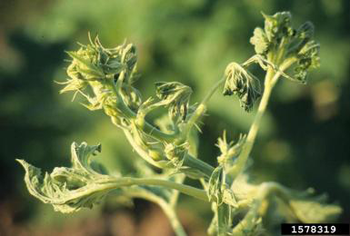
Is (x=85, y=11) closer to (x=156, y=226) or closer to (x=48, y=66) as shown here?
(x=48, y=66)

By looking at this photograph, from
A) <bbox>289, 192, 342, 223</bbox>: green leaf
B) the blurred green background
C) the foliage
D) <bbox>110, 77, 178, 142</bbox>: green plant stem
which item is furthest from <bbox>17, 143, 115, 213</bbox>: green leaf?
the blurred green background

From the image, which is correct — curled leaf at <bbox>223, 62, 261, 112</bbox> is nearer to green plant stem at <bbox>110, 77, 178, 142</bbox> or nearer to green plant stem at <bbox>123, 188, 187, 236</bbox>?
green plant stem at <bbox>110, 77, 178, 142</bbox>

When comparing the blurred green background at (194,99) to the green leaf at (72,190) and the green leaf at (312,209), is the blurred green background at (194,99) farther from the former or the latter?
the green leaf at (72,190)

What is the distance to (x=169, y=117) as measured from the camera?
139 centimetres

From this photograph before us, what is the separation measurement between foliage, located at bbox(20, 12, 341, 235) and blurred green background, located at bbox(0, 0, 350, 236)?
3649 mm

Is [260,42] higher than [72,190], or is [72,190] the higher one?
[260,42]

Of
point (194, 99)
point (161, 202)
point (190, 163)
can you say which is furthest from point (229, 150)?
point (194, 99)

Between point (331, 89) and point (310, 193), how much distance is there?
391 cm

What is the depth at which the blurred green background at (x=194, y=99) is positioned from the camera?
17.5 ft

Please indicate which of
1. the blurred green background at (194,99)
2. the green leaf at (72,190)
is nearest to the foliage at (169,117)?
the green leaf at (72,190)

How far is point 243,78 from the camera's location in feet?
4.26

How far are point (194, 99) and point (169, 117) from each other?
3.93m

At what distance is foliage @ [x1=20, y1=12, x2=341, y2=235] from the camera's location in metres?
1.29

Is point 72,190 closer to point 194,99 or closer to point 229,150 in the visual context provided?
point 229,150
